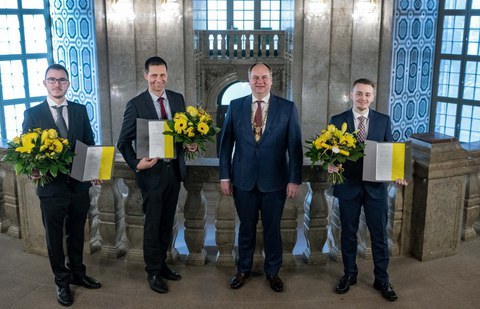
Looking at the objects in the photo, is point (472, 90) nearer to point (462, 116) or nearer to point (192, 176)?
point (462, 116)

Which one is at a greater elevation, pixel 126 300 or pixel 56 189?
pixel 56 189

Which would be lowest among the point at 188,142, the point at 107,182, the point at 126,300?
the point at 126,300

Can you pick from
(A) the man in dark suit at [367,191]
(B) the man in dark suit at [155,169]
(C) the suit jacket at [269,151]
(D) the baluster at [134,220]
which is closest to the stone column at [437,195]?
(A) the man in dark suit at [367,191]

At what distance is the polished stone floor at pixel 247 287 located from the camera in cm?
442

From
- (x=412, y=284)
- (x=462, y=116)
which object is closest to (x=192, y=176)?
(x=412, y=284)

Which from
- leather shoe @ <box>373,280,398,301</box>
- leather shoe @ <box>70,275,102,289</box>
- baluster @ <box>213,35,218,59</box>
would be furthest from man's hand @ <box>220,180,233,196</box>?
baluster @ <box>213,35,218,59</box>

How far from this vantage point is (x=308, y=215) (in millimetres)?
5047

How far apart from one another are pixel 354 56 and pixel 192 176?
798cm

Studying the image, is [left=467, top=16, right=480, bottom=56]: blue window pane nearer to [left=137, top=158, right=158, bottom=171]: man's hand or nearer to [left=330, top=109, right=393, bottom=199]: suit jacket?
[left=330, top=109, right=393, bottom=199]: suit jacket

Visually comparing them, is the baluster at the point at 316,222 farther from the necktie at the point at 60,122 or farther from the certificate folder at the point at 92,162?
the necktie at the point at 60,122

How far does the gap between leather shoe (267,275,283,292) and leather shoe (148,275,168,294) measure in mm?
864

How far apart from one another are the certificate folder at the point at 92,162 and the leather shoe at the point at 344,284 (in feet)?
6.73

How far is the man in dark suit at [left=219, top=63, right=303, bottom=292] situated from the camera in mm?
4457

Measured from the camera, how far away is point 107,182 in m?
5.00
